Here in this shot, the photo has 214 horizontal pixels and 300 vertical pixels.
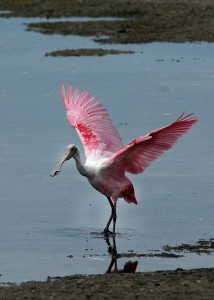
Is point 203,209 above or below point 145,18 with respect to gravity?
below

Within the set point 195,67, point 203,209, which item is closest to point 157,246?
point 203,209

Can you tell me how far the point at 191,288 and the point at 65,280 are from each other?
1107mm

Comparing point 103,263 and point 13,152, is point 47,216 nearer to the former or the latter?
point 103,263

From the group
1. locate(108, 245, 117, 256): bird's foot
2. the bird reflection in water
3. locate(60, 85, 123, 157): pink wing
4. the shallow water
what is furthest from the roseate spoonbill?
the bird reflection in water

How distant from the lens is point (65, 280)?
992 cm

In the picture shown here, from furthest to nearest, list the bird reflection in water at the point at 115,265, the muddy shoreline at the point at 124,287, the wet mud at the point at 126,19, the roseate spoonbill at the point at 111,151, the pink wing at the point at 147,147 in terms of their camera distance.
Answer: the wet mud at the point at 126,19 → the roseate spoonbill at the point at 111,151 → the pink wing at the point at 147,147 → the bird reflection in water at the point at 115,265 → the muddy shoreline at the point at 124,287

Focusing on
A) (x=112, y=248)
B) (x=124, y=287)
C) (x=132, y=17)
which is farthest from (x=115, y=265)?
(x=132, y=17)

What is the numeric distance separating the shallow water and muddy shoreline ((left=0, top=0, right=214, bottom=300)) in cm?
55

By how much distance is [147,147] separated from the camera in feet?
39.7

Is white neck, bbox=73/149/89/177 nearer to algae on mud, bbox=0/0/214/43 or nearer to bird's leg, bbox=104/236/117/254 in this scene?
bird's leg, bbox=104/236/117/254

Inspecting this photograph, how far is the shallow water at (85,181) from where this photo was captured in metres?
11.3

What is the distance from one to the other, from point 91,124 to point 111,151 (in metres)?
0.64

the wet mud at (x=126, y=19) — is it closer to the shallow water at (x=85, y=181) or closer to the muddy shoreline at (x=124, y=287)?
the shallow water at (x=85, y=181)

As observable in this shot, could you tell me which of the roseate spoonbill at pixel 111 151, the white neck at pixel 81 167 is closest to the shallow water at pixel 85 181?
the roseate spoonbill at pixel 111 151
